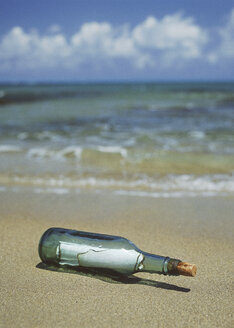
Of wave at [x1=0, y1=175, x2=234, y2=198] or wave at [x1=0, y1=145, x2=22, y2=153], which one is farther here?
wave at [x1=0, y1=145, x2=22, y2=153]

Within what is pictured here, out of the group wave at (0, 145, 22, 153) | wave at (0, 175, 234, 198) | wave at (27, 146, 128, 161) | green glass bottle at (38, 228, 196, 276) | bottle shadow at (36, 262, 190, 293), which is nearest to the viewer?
green glass bottle at (38, 228, 196, 276)

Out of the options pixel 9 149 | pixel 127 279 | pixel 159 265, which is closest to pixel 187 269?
pixel 159 265

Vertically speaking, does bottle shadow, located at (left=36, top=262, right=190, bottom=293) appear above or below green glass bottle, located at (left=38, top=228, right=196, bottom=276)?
below

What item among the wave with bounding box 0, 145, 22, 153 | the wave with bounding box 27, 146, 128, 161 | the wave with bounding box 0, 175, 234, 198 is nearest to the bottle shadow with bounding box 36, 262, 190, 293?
the wave with bounding box 0, 175, 234, 198

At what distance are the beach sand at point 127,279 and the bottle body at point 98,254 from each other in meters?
0.09

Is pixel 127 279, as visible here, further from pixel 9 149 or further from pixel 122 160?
pixel 9 149

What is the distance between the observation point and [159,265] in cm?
159

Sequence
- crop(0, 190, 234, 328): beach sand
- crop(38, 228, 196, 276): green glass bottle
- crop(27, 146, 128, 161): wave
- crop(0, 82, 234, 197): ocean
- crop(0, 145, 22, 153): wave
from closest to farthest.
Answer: crop(0, 190, 234, 328): beach sand, crop(38, 228, 196, 276): green glass bottle, crop(0, 82, 234, 197): ocean, crop(27, 146, 128, 161): wave, crop(0, 145, 22, 153): wave

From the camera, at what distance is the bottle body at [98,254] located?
64.5 inches

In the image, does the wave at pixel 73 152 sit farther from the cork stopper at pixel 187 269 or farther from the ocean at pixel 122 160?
the cork stopper at pixel 187 269

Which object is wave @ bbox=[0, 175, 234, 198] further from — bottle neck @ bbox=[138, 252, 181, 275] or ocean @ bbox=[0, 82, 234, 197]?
bottle neck @ bbox=[138, 252, 181, 275]

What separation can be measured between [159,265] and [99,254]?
11.3 inches

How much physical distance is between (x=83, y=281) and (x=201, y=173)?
3212mm

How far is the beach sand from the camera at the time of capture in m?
1.50
